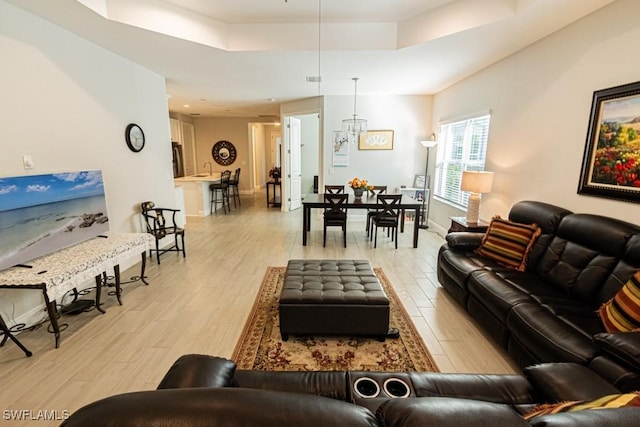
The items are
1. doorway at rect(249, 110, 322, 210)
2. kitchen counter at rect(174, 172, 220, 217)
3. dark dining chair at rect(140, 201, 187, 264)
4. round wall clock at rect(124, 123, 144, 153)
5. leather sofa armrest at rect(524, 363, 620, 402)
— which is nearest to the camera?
leather sofa armrest at rect(524, 363, 620, 402)

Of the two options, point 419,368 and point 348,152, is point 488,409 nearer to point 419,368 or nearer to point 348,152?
point 419,368

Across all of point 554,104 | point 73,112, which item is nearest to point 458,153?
point 554,104

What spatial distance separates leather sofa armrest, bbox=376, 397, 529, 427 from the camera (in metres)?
0.69

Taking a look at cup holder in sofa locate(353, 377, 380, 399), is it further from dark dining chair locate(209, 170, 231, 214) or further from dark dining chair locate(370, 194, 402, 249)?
dark dining chair locate(209, 170, 231, 214)

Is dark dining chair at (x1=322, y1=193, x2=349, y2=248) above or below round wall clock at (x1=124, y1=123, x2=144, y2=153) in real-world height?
below

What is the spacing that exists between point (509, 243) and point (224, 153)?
904 centimetres

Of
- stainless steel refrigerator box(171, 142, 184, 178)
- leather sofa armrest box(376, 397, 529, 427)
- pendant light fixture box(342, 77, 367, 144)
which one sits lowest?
leather sofa armrest box(376, 397, 529, 427)

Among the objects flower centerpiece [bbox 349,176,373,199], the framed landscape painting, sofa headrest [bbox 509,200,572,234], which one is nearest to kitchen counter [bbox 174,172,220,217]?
flower centerpiece [bbox 349,176,373,199]

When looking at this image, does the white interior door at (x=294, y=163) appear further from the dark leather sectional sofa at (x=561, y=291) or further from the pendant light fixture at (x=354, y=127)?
the dark leather sectional sofa at (x=561, y=291)

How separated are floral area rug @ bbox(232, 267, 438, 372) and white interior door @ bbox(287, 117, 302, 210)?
535 centimetres

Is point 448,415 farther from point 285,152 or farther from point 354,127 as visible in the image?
point 285,152

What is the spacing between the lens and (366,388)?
56.7 inches

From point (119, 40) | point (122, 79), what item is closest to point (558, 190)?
point (119, 40)

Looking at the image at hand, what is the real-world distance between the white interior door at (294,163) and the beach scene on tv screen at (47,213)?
4.88 metres
